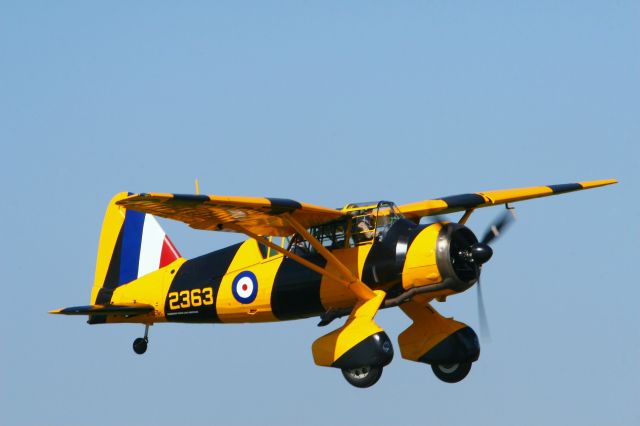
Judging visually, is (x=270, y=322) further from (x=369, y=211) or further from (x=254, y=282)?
(x=369, y=211)

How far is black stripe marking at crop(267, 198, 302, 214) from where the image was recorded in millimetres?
19781

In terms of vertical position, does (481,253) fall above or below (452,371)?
above

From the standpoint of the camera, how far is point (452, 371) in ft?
71.0

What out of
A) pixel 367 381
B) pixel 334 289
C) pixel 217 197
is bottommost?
pixel 367 381

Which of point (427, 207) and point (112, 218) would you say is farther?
point (112, 218)

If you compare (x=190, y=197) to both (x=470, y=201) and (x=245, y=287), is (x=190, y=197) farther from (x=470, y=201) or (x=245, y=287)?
(x=470, y=201)

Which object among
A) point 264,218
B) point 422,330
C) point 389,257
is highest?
point 264,218

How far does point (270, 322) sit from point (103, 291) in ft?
12.6

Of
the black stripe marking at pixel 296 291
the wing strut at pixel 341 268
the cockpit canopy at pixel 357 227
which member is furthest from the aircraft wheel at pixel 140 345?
the wing strut at pixel 341 268

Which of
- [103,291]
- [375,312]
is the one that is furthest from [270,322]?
[103,291]

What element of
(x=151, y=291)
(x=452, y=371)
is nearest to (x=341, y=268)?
(x=452, y=371)

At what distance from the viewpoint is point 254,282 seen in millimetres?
21703

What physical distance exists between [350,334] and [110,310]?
4.98 meters

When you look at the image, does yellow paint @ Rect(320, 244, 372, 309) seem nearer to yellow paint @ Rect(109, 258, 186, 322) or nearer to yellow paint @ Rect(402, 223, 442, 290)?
yellow paint @ Rect(402, 223, 442, 290)
